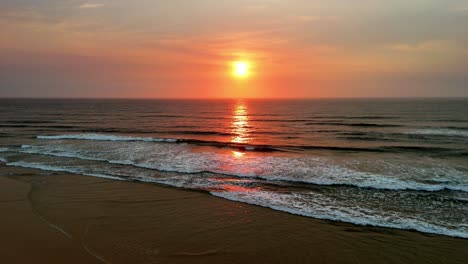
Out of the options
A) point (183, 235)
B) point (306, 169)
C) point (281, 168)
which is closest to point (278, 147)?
point (281, 168)

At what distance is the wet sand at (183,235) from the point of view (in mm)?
6633

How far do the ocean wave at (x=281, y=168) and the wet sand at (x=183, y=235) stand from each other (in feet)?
15.0

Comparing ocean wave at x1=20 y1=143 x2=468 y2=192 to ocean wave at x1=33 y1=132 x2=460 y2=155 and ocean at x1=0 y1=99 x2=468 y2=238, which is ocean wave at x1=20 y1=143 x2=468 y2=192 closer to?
ocean at x1=0 y1=99 x2=468 y2=238

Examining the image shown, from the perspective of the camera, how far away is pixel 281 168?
15.8 meters

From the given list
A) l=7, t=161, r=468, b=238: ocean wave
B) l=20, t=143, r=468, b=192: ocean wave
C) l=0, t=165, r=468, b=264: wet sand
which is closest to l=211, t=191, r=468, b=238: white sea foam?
l=7, t=161, r=468, b=238: ocean wave

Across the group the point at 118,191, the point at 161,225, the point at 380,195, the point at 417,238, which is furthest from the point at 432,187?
the point at 118,191

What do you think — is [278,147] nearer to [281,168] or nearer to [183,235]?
[281,168]

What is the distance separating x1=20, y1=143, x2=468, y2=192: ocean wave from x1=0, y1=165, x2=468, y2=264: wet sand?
4561mm

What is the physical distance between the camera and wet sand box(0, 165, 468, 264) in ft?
21.8

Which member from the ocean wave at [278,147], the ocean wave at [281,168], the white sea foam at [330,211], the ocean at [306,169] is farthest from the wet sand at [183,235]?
the ocean wave at [278,147]

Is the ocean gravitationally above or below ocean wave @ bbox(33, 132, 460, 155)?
below

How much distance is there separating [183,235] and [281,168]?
8959mm

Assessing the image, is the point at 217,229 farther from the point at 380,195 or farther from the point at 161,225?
the point at 380,195

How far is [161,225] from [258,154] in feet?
41.0
